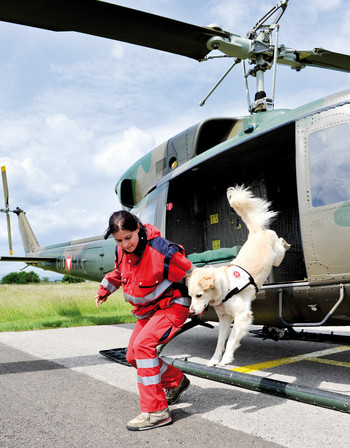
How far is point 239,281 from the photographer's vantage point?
3.64 m

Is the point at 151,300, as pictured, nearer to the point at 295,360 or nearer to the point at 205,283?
the point at 205,283

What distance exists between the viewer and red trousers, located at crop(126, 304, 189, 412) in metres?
3.16

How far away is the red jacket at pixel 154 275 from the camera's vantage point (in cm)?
340

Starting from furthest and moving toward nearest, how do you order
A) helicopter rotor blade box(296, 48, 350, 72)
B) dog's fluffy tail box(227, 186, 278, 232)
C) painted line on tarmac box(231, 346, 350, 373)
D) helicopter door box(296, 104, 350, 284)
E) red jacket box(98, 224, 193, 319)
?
1. helicopter rotor blade box(296, 48, 350, 72)
2. painted line on tarmac box(231, 346, 350, 373)
3. dog's fluffy tail box(227, 186, 278, 232)
4. helicopter door box(296, 104, 350, 284)
5. red jacket box(98, 224, 193, 319)

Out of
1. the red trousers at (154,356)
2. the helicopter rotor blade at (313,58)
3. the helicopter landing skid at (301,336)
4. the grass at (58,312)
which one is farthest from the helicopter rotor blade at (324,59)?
the grass at (58,312)

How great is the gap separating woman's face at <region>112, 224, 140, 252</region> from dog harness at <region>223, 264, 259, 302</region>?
0.91 m

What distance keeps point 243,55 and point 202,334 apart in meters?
5.13

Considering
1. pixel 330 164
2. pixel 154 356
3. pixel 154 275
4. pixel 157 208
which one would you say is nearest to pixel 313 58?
pixel 330 164

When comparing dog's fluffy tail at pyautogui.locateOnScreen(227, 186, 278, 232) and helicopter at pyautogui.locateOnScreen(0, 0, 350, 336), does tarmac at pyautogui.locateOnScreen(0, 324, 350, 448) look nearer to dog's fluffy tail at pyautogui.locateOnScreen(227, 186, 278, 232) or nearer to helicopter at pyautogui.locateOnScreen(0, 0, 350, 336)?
helicopter at pyautogui.locateOnScreen(0, 0, 350, 336)

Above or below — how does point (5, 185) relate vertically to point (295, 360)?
above

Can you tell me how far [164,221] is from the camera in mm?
6039

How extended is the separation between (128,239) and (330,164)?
2097mm

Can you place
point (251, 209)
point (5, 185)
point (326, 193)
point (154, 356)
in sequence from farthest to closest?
point (5, 185) < point (251, 209) < point (326, 193) < point (154, 356)

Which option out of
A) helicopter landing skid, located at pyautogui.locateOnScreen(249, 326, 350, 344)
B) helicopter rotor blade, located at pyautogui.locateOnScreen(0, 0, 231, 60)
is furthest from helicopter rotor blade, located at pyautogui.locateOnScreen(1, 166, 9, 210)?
helicopter landing skid, located at pyautogui.locateOnScreen(249, 326, 350, 344)
